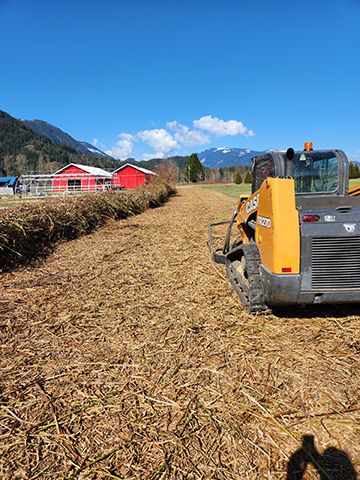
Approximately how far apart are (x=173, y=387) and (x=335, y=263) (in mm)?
1977

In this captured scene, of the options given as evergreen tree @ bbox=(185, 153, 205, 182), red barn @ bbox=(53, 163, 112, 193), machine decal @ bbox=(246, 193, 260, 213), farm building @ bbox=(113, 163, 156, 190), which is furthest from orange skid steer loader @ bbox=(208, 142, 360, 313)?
evergreen tree @ bbox=(185, 153, 205, 182)

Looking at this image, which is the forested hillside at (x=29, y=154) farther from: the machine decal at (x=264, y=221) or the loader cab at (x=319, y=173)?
the machine decal at (x=264, y=221)

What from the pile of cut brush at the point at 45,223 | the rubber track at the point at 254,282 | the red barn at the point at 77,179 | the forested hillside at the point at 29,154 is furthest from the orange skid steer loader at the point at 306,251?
the forested hillside at the point at 29,154

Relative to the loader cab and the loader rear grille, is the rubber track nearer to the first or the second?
the loader rear grille

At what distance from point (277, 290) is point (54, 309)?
115 inches

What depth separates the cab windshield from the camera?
386 centimetres

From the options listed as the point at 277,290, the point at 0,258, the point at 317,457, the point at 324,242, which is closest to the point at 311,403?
the point at 317,457

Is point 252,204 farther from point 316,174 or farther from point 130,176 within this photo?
point 130,176

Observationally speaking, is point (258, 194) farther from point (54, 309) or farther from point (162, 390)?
point (54, 309)

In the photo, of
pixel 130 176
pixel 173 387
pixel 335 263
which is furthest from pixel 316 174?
pixel 130 176

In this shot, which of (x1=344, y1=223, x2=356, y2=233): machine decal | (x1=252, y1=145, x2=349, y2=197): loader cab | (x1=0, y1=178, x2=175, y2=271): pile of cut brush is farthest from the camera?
(x1=0, y1=178, x2=175, y2=271): pile of cut brush

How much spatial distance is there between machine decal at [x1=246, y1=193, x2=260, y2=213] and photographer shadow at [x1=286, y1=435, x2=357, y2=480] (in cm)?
251

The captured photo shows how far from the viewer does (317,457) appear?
5.65 feet

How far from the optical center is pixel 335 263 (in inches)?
110
